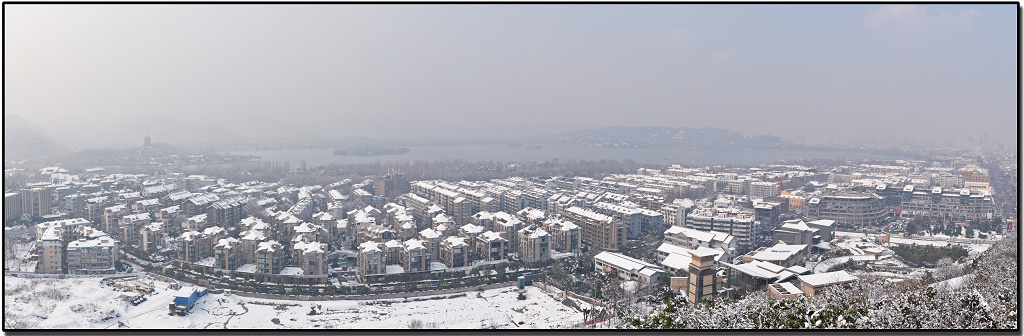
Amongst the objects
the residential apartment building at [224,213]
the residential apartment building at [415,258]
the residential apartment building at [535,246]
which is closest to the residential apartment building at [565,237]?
the residential apartment building at [535,246]

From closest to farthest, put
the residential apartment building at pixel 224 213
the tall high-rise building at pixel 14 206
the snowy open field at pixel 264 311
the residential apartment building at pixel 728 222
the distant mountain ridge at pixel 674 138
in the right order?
the snowy open field at pixel 264 311, the tall high-rise building at pixel 14 206, the residential apartment building at pixel 728 222, the residential apartment building at pixel 224 213, the distant mountain ridge at pixel 674 138

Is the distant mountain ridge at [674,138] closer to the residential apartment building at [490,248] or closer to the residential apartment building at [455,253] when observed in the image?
the residential apartment building at [490,248]

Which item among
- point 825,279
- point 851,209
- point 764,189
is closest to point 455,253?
point 825,279

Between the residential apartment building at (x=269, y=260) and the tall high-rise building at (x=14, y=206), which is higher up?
the tall high-rise building at (x=14, y=206)

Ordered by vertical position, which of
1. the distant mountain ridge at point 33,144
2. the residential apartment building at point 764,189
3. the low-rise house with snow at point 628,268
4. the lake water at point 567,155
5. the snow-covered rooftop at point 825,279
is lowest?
the low-rise house with snow at point 628,268

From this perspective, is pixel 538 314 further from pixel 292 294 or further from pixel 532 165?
pixel 532 165

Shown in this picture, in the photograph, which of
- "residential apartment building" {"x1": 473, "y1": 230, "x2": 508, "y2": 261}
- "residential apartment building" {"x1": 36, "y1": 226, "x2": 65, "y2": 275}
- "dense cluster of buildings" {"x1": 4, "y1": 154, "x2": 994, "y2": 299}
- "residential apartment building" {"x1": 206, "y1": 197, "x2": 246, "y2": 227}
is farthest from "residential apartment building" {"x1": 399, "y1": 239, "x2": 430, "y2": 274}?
"residential apartment building" {"x1": 206, "y1": 197, "x2": 246, "y2": 227}

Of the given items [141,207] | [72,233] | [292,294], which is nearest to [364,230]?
[292,294]

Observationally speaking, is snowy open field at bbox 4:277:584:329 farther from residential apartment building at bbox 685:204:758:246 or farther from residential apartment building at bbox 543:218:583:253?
residential apartment building at bbox 685:204:758:246
